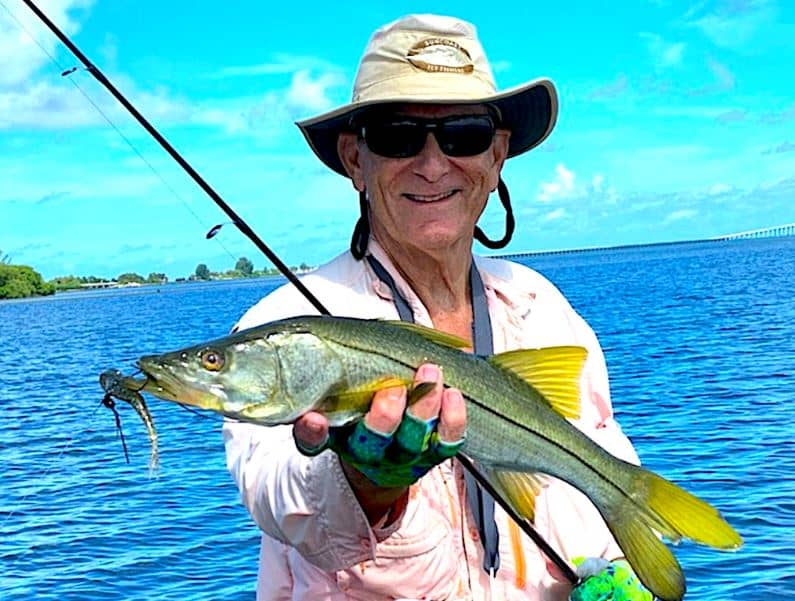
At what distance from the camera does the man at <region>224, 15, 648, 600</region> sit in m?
3.99

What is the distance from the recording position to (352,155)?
206 inches

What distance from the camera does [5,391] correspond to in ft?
118

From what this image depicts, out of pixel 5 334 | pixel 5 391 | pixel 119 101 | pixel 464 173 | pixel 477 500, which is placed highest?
pixel 5 334

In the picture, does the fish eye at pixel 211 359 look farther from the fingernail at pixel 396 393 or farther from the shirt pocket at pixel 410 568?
the shirt pocket at pixel 410 568

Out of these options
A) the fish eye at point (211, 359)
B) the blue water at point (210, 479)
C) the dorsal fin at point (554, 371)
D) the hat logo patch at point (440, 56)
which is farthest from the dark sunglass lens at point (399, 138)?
the blue water at point (210, 479)

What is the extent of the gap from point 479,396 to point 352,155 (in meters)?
2.01

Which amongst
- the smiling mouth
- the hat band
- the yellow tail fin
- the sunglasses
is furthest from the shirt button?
the hat band

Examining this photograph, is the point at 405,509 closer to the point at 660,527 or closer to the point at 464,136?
the point at 660,527

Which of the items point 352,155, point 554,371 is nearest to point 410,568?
point 554,371

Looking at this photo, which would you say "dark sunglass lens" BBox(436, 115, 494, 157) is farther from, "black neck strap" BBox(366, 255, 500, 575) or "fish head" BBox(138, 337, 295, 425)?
"fish head" BBox(138, 337, 295, 425)

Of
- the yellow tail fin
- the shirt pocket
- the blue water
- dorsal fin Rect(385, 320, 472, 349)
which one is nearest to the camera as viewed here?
dorsal fin Rect(385, 320, 472, 349)

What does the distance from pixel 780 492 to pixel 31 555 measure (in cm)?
1026

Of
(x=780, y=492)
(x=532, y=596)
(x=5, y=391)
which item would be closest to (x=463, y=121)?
(x=532, y=596)

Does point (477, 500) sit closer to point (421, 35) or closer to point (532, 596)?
point (532, 596)
